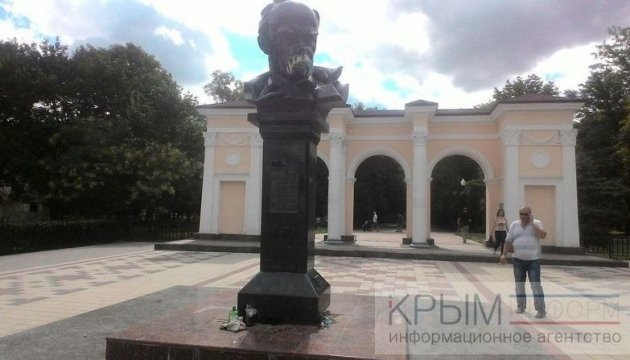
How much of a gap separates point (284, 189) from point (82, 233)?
16.6m

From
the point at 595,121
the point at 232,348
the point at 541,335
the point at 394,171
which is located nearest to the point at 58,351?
the point at 232,348

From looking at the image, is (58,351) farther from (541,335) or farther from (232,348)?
(541,335)

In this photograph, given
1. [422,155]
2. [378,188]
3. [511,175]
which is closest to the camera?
[511,175]

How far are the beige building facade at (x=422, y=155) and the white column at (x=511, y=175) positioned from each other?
3 centimetres

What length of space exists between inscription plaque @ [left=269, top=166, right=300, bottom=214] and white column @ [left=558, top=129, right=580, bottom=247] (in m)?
14.8

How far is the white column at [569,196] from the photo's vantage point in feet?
54.4

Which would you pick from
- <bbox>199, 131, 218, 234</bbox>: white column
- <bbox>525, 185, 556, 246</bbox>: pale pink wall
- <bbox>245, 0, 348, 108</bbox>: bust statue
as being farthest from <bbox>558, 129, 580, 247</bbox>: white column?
<bbox>245, 0, 348, 108</bbox>: bust statue

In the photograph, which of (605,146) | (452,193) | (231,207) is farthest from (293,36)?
(452,193)

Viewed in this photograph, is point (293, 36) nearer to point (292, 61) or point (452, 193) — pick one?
point (292, 61)

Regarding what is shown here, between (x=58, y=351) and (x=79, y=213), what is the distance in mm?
20811

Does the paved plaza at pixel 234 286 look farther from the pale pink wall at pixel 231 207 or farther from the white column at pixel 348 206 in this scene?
the white column at pixel 348 206

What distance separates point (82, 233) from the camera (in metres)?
18.8

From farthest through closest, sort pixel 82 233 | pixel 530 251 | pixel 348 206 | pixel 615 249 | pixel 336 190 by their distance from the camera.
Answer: pixel 348 206
pixel 615 249
pixel 82 233
pixel 336 190
pixel 530 251

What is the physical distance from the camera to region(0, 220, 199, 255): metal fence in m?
15.6
